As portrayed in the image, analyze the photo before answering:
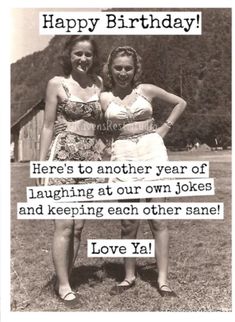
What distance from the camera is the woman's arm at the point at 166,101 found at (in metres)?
2.87

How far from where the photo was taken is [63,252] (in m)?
2.87

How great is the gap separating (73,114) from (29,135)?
498 mm

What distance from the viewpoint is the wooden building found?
10.1 ft

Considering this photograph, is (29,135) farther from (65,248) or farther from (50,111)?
(65,248)

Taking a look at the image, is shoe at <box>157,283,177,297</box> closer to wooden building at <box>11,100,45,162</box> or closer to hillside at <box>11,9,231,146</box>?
hillside at <box>11,9,231,146</box>

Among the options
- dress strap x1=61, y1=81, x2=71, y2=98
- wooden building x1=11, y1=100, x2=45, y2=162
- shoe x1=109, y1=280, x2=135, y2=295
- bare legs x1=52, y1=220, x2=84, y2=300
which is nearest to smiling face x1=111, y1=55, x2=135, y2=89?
dress strap x1=61, y1=81, x2=71, y2=98

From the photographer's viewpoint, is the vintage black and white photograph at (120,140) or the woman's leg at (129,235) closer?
the vintage black and white photograph at (120,140)

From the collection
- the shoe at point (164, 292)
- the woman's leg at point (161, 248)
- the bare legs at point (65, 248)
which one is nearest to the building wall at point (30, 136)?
the bare legs at point (65, 248)

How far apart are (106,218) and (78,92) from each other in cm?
85

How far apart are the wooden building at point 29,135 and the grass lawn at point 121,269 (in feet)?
0.26

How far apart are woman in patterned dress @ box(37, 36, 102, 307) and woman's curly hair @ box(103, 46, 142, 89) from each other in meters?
0.05

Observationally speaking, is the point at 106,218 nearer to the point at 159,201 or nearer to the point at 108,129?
the point at 159,201

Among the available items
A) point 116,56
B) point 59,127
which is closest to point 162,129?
point 116,56

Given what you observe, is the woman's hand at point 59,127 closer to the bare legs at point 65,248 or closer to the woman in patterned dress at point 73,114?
the woman in patterned dress at point 73,114
